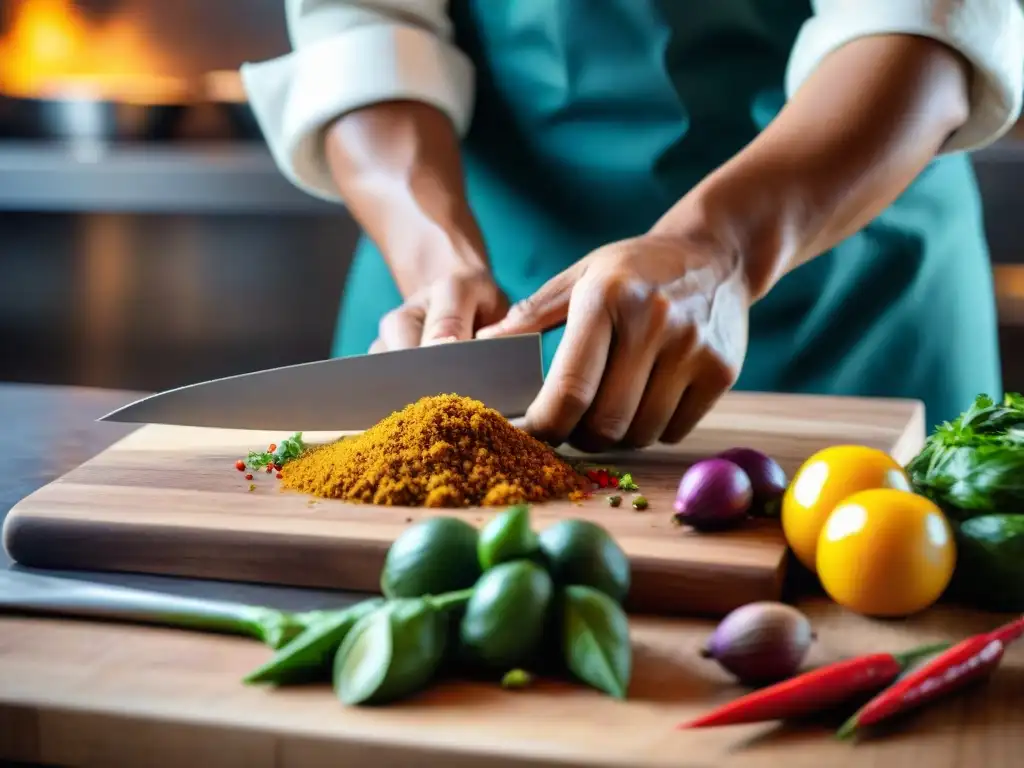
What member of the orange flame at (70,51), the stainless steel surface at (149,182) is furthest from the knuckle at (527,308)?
the orange flame at (70,51)

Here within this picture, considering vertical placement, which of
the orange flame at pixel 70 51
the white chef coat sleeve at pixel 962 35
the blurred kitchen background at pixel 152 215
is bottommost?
the blurred kitchen background at pixel 152 215

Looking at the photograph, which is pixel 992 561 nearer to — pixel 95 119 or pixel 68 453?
pixel 68 453

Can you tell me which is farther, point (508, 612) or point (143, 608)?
point (143, 608)

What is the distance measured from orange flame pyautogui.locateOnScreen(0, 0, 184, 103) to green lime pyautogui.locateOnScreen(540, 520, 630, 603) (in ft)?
7.55

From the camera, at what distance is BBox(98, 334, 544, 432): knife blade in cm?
107

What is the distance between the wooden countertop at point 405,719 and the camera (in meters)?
0.64

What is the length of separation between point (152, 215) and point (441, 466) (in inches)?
→ 81.3

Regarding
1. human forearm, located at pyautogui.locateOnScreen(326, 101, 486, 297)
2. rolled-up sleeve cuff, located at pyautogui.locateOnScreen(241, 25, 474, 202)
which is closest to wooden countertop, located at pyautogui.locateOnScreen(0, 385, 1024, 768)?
human forearm, located at pyautogui.locateOnScreen(326, 101, 486, 297)

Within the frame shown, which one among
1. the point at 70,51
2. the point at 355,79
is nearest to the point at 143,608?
the point at 355,79

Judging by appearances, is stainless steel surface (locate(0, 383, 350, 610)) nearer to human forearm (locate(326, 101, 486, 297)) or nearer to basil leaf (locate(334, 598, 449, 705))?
basil leaf (locate(334, 598, 449, 705))

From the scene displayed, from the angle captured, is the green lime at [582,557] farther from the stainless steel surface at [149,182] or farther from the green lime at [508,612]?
Result: the stainless steel surface at [149,182]

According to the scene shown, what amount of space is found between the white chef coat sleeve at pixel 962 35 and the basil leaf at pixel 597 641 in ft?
2.56

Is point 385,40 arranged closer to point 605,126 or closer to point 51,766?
point 605,126

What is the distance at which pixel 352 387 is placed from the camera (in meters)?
1.11
